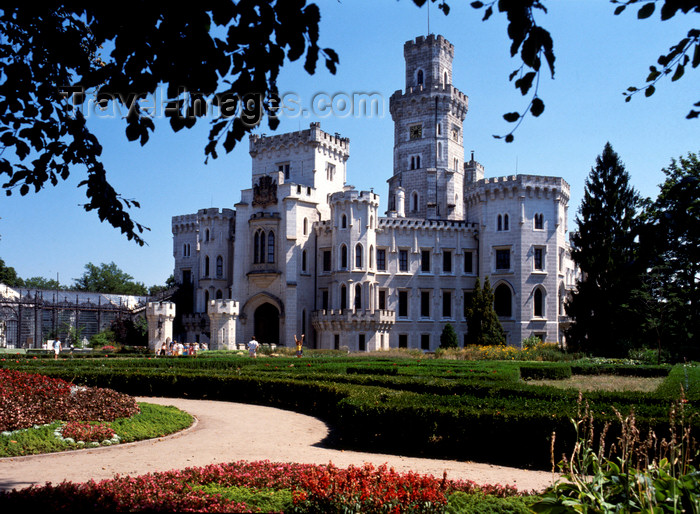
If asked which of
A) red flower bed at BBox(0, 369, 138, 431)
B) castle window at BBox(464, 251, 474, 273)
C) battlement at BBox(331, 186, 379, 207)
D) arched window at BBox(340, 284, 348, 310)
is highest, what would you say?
battlement at BBox(331, 186, 379, 207)

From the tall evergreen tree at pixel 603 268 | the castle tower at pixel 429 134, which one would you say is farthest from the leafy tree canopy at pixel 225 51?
the castle tower at pixel 429 134

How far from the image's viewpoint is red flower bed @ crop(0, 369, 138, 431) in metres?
11.8

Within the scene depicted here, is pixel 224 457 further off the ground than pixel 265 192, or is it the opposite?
pixel 265 192

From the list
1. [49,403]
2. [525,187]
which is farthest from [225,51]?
[525,187]

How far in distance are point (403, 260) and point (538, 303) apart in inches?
407

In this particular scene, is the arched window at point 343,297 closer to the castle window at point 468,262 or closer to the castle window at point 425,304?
the castle window at point 425,304

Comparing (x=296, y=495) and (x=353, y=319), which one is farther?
(x=353, y=319)

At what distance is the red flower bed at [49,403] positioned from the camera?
465 inches

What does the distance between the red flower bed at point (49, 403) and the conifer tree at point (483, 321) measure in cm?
2829

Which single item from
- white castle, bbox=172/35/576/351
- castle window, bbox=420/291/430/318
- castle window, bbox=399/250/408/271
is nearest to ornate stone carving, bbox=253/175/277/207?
white castle, bbox=172/35/576/351

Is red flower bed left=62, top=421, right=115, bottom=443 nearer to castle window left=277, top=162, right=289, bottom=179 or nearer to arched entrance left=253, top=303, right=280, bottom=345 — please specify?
arched entrance left=253, top=303, right=280, bottom=345

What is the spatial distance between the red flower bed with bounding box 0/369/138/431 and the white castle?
29.1 m

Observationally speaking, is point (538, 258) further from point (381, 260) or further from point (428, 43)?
point (428, 43)

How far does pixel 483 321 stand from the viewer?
130ft
